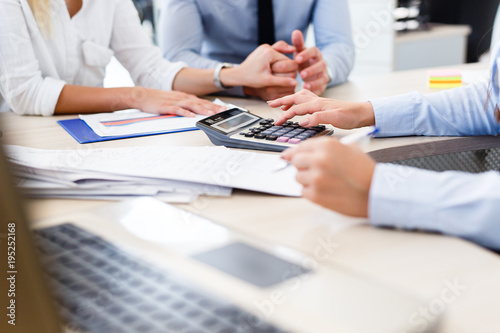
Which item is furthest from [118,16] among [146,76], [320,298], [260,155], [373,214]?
[320,298]

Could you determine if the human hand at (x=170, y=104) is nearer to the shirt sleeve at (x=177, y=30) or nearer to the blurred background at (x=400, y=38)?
the shirt sleeve at (x=177, y=30)

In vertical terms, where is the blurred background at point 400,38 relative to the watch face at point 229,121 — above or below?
below

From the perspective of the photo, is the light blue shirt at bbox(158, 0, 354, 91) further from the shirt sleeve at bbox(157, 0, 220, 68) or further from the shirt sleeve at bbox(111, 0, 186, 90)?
the shirt sleeve at bbox(111, 0, 186, 90)

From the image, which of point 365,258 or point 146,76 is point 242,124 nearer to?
point 365,258

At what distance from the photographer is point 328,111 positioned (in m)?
0.87


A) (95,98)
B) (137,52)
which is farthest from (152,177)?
(137,52)

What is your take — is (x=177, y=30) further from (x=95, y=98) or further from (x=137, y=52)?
(x=95, y=98)

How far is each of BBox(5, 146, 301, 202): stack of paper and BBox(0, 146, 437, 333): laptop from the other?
8.5 inches

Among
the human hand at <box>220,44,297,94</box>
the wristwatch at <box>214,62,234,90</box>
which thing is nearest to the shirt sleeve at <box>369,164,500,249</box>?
the human hand at <box>220,44,297,94</box>

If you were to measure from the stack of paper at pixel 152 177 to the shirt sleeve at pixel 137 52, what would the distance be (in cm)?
67

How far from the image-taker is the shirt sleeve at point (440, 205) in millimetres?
519

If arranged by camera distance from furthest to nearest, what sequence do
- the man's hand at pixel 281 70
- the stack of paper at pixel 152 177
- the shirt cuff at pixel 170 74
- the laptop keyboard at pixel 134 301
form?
the shirt cuff at pixel 170 74
the man's hand at pixel 281 70
the stack of paper at pixel 152 177
the laptop keyboard at pixel 134 301

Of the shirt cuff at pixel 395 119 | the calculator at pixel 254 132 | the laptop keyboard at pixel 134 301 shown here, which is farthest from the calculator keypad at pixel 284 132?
the laptop keyboard at pixel 134 301

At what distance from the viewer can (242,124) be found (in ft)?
2.91
